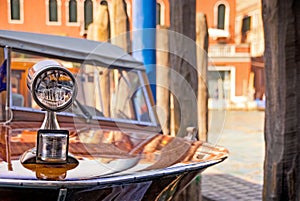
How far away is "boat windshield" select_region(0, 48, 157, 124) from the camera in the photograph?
3.50 m

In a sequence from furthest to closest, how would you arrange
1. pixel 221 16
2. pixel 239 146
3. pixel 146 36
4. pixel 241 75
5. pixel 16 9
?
pixel 241 75
pixel 221 16
pixel 239 146
pixel 16 9
pixel 146 36

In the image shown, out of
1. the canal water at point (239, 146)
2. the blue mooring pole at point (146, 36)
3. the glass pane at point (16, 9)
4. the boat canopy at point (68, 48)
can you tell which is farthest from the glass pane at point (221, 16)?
the boat canopy at point (68, 48)

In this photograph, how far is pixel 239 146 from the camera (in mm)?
10039

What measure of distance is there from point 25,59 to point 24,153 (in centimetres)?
151

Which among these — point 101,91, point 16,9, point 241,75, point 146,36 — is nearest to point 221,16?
point 241,75

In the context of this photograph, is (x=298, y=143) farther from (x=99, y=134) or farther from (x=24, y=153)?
(x=24, y=153)

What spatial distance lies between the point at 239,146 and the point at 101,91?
690 centimetres

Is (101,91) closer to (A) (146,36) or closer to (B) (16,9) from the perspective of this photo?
(A) (146,36)

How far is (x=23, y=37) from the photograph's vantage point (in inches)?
138

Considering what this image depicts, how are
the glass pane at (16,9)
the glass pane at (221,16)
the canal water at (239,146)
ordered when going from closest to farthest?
the canal water at (239,146), the glass pane at (16,9), the glass pane at (221,16)

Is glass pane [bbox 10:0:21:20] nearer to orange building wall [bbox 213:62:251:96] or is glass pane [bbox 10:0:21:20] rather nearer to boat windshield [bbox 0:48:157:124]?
boat windshield [bbox 0:48:157:124]

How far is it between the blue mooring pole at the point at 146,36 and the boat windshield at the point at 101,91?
24.1 inches

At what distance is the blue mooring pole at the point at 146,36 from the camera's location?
15.3 ft

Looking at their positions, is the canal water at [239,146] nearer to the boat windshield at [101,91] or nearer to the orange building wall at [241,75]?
the boat windshield at [101,91]
